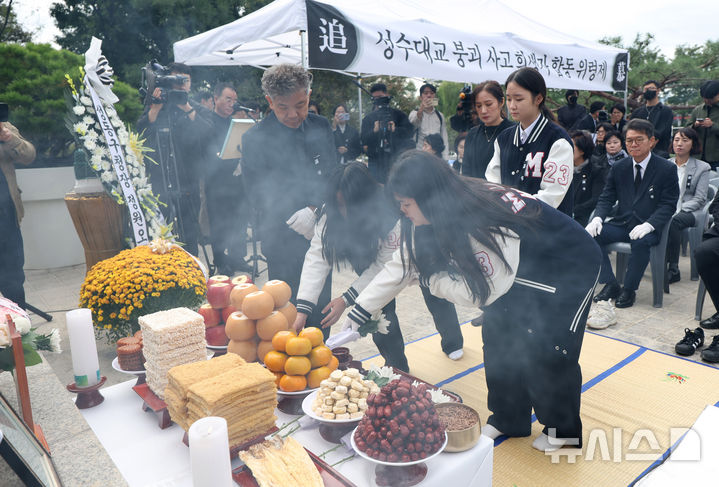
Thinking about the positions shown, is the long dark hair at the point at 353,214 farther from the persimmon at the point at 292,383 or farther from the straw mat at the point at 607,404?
the straw mat at the point at 607,404

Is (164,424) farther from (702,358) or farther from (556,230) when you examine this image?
(702,358)

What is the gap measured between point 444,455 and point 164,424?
99 centimetres

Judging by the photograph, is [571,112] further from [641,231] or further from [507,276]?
[507,276]

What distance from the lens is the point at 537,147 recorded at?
126 inches

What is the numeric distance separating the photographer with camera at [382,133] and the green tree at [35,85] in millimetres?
3588

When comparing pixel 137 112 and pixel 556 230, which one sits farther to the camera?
pixel 137 112

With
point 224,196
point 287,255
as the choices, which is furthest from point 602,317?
point 224,196

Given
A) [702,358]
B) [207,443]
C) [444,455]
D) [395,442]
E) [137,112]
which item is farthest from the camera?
[137,112]

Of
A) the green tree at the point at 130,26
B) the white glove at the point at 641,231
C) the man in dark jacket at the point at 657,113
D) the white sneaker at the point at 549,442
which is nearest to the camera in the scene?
the white sneaker at the point at 549,442

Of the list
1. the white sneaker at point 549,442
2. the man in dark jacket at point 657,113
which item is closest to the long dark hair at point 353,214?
the white sneaker at point 549,442

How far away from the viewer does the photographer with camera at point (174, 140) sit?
163 inches

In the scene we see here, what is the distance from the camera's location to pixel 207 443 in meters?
1.23

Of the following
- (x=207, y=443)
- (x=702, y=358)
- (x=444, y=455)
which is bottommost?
(x=702, y=358)

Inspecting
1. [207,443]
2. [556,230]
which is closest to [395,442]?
[207,443]
